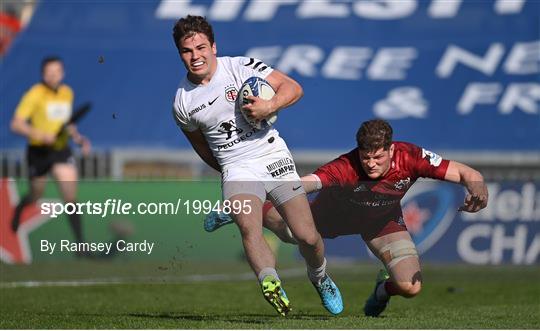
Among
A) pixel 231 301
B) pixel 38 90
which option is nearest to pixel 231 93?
pixel 231 301

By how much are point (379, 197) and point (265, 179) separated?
3.47 feet

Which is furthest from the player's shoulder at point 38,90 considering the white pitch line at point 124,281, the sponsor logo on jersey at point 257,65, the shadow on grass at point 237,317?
the sponsor logo on jersey at point 257,65

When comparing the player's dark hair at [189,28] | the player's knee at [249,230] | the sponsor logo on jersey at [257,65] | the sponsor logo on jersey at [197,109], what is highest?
the player's dark hair at [189,28]

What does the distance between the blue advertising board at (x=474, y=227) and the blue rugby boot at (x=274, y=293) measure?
8663 millimetres

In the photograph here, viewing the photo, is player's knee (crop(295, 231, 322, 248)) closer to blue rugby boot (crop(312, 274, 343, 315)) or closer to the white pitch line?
blue rugby boot (crop(312, 274, 343, 315))

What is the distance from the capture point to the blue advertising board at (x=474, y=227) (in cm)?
1862

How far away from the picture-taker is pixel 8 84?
24062 mm

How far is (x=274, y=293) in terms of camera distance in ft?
32.3

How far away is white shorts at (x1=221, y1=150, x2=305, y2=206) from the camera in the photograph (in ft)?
34.4

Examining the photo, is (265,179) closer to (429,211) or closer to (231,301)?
(231,301)

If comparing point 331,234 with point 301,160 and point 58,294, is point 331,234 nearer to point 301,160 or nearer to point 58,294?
point 58,294

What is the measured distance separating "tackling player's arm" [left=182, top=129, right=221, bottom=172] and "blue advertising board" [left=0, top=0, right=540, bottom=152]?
40.9 ft

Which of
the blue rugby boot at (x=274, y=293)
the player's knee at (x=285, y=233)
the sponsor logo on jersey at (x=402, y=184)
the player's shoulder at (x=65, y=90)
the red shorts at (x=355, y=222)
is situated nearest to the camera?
Result: the blue rugby boot at (x=274, y=293)

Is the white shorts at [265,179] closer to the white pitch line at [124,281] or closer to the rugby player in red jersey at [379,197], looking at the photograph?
the rugby player in red jersey at [379,197]
